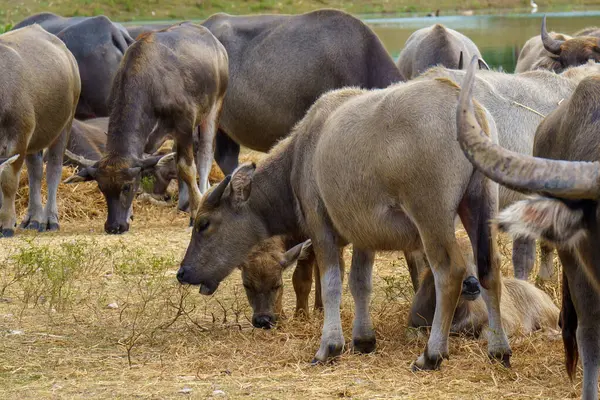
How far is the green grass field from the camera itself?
45.2 meters

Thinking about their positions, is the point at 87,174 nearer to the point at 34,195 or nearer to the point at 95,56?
the point at 34,195

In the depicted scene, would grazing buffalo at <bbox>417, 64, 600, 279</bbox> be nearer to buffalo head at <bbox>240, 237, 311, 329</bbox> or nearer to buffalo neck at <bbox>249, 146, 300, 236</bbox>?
buffalo neck at <bbox>249, 146, 300, 236</bbox>

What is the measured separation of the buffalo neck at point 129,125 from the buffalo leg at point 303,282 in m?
3.83

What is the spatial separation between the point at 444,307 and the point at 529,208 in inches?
76.6

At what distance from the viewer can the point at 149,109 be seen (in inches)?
453

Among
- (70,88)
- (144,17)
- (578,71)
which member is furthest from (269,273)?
(144,17)

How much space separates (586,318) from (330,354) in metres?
1.83

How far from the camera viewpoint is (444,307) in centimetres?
640

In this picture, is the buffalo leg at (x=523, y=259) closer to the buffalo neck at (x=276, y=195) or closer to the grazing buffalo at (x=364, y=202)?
the grazing buffalo at (x=364, y=202)

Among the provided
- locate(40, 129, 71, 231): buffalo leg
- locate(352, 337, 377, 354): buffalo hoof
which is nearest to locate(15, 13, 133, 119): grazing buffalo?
locate(40, 129, 71, 231): buffalo leg

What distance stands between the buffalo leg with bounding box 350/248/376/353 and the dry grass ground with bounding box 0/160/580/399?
139mm

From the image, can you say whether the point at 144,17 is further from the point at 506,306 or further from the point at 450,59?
the point at 506,306

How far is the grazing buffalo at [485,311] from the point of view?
7.28 m

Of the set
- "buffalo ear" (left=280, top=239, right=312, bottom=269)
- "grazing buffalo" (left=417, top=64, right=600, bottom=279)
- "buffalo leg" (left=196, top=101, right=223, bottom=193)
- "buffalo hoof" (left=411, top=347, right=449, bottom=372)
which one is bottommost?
"buffalo leg" (left=196, top=101, right=223, bottom=193)
